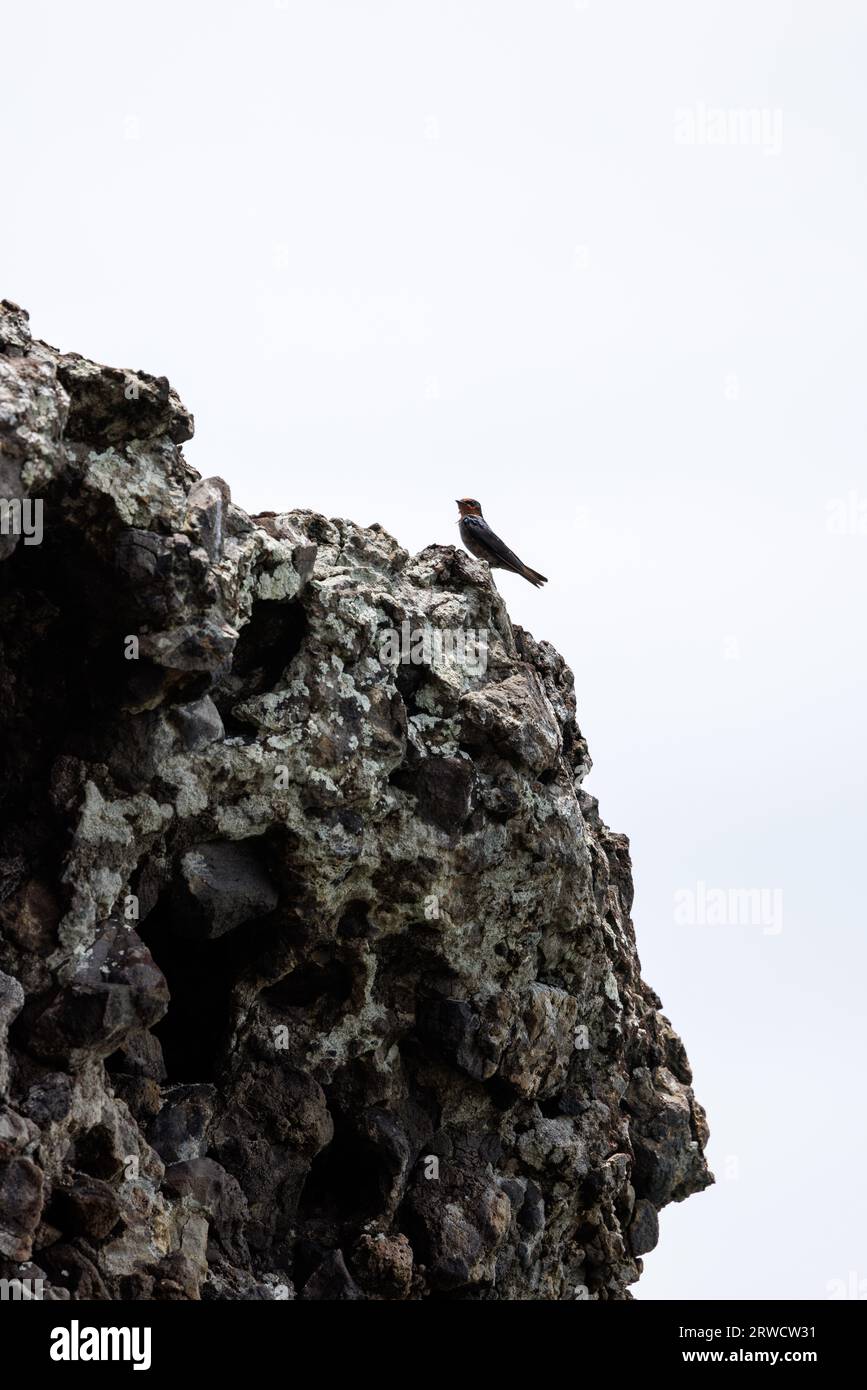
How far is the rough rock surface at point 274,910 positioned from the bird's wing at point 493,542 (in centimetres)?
109

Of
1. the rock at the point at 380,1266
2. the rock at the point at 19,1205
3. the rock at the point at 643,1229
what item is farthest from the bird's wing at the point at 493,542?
the rock at the point at 19,1205

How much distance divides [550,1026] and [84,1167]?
23.8 feet

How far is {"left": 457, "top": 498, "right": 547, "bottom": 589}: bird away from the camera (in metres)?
22.3

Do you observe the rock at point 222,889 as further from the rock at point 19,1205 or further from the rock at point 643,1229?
the rock at point 643,1229

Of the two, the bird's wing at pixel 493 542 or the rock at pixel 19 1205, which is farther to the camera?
the bird's wing at pixel 493 542

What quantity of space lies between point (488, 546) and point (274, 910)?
670 cm

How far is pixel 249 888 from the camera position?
17.5 metres

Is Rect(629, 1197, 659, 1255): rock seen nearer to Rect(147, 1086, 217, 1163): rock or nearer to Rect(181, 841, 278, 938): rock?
Rect(147, 1086, 217, 1163): rock

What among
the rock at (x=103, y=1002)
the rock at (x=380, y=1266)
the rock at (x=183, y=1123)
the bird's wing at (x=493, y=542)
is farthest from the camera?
the bird's wing at (x=493, y=542)

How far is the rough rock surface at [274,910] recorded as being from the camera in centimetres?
1536

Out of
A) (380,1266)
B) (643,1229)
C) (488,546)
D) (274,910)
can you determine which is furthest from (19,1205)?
(643,1229)

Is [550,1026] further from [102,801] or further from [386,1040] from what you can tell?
[102,801]

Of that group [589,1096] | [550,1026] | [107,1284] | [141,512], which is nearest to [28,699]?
[141,512]

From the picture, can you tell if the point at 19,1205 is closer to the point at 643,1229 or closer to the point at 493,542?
the point at 493,542
